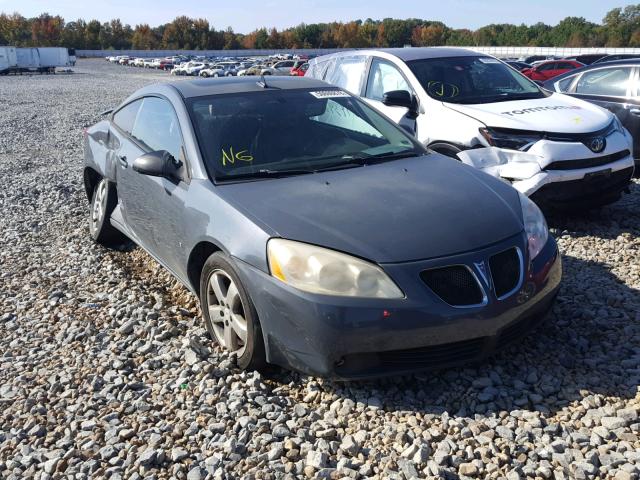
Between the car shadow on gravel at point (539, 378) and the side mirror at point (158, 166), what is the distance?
1494mm

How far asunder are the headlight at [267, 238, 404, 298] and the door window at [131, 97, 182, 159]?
4.65 feet

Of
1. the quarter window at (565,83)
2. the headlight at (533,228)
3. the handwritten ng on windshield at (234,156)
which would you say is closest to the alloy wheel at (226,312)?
the handwritten ng on windshield at (234,156)

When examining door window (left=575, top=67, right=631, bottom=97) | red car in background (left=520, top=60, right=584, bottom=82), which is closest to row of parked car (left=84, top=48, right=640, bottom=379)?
door window (left=575, top=67, right=631, bottom=97)

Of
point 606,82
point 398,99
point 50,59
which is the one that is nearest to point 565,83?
point 606,82

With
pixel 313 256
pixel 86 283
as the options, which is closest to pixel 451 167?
pixel 313 256

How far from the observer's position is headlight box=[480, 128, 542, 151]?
5.54m

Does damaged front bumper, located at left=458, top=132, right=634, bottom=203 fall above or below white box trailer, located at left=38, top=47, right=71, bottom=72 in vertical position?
below

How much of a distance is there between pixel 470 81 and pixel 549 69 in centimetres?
2323

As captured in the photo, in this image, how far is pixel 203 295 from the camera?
3.70 m

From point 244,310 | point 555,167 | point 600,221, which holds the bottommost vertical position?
point 600,221

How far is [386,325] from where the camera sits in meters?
2.90

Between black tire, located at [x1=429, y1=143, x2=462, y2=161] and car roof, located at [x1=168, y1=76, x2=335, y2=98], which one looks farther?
black tire, located at [x1=429, y1=143, x2=462, y2=161]

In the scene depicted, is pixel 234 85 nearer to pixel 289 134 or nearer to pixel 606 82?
pixel 289 134

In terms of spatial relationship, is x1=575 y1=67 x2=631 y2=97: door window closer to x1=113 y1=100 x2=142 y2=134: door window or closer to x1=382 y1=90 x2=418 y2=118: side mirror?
x1=382 y1=90 x2=418 y2=118: side mirror
